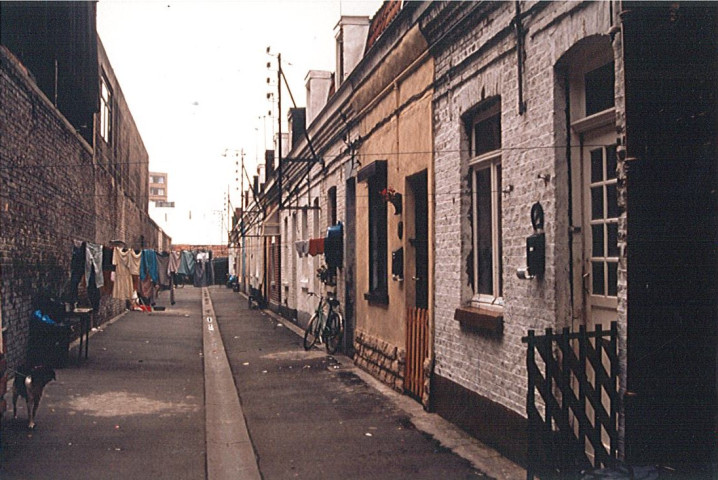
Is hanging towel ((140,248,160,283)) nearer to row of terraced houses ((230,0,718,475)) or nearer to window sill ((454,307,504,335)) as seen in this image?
row of terraced houses ((230,0,718,475))

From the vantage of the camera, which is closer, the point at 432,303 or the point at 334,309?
the point at 432,303

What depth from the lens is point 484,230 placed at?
24.5 feet

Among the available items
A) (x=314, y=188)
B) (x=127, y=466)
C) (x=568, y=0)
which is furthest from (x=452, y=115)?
(x=314, y=188)

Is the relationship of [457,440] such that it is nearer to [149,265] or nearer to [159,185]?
[149,265]

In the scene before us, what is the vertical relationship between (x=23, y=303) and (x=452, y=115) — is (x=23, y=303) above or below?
below

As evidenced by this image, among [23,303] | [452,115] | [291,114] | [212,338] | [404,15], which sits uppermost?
[291,114]

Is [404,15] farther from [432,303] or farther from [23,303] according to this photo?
[23,303]

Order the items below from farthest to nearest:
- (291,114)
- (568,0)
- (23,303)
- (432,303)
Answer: (291,114) < (23,303) < (432,303) < (568,0)

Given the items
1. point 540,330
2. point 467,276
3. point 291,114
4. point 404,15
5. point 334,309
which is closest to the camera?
point 540,330

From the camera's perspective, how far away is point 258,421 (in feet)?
26.3

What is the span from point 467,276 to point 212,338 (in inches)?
432

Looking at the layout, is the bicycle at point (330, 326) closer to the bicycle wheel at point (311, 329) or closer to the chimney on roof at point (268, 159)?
the bicycle wheel at point (311, 329)

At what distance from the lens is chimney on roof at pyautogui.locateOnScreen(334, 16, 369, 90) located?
15.0 metres

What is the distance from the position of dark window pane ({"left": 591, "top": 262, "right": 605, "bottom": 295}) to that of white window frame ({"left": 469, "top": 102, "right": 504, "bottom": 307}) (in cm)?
155
